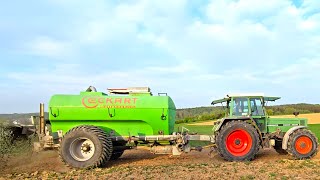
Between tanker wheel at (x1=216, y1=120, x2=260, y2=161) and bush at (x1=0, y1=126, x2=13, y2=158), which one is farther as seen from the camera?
tanker wheel at (x1=216, y1=120, x2=260, y2=161)

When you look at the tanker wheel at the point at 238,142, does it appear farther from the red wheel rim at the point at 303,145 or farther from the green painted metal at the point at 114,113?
the green painted metal at the point at 114,113

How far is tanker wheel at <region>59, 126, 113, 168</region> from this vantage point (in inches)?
457

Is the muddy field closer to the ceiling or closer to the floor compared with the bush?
closer to the floor

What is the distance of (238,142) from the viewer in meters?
12.7

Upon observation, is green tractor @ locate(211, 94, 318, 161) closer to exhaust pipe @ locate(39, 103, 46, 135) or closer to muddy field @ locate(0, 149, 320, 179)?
muddy field @ locate(0, 149, 320, 179)

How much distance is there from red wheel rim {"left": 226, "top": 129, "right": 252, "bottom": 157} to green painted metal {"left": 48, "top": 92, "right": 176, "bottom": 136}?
Answer: 2234mm

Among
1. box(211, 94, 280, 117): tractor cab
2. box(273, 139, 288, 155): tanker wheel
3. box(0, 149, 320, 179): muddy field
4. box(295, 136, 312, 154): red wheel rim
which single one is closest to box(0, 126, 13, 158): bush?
box(0, 149, 320, 179): muddy field

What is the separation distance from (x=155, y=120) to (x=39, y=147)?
13.1 feet

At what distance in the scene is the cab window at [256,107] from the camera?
13216mm

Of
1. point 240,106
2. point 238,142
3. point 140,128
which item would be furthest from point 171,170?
point 240,106

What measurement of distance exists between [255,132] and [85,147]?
18.9 ft

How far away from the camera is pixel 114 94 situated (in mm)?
Result: 13203

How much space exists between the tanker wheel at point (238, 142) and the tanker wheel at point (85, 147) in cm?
383

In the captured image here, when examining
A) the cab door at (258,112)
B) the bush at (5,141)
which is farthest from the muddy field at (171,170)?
the cab door at (258,112)
